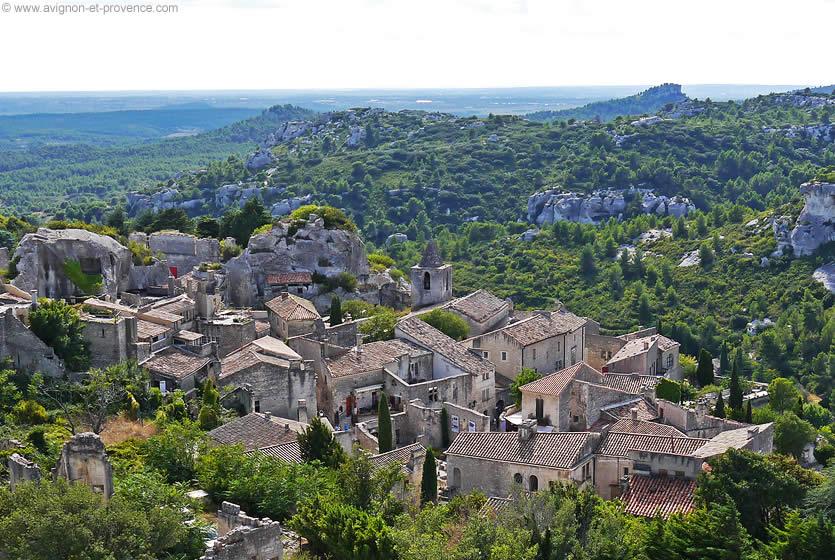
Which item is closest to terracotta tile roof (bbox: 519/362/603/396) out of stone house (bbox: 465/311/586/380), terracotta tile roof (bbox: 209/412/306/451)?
stone house (bbox: 465/311/586/380)

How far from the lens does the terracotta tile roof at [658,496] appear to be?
114 ft

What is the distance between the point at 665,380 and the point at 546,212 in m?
97.5

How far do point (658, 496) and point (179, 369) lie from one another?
19.0 metres

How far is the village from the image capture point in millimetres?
36969

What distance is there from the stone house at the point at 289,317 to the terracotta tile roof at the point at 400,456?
12.9 meters

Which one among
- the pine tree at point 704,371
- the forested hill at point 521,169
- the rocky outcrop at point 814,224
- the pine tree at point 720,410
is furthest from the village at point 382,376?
the forested hill at point 521,169

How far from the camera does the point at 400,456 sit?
3844 centimetres

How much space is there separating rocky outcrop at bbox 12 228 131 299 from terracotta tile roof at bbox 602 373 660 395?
75.8 ft

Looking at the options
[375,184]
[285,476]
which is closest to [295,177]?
[375,184]

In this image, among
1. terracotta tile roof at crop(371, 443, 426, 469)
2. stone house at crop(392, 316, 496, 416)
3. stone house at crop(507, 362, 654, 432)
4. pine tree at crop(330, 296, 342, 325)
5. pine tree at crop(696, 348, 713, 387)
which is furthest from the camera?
pine tree at crop(696, 348, 713, 387)

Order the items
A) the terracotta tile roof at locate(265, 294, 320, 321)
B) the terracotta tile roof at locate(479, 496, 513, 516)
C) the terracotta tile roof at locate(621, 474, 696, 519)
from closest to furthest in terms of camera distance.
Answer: the terracotta tile roof at locate(479, 496, 513, 516), the terracotta tile roof at locate(621, 474, 696, 519), the terracotta tile roof at locate(265, 294, 320, 321)

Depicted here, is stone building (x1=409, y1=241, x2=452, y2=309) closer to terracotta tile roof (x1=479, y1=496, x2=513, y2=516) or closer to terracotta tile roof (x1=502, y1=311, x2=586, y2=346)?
terracotta tile roof (x1=502, y1=311, x2=586, y2=346)

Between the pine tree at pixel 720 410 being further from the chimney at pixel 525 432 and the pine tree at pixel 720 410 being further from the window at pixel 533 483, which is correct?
the window at pixel 533 483

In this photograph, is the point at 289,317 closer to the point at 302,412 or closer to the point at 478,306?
the point at 302,412
